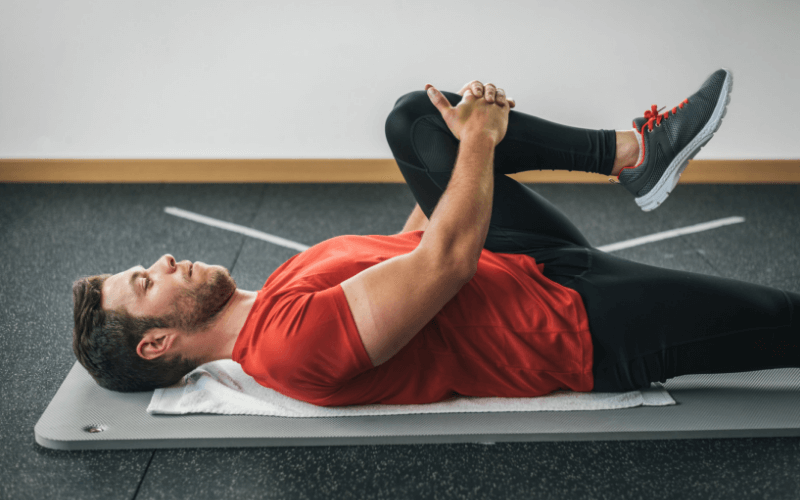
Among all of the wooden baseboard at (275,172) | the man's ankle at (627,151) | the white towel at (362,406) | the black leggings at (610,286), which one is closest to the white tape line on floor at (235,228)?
the wooden baseboard at (275,172)

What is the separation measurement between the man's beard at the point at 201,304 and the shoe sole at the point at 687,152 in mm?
1061

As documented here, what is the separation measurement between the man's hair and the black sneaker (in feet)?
3.90

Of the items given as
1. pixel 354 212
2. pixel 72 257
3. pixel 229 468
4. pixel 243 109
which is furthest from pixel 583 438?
pixel 243 109

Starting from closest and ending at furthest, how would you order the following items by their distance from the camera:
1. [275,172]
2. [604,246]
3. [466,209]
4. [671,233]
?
1. [466,209]
2. [604,246]
3. [671,233]
4. [275,172]

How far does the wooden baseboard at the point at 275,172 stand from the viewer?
10.8 ft

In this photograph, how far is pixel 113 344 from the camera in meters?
1.49

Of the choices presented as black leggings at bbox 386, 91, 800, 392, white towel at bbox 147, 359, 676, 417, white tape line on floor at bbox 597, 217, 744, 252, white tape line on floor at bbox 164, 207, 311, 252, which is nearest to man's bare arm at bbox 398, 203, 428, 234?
black leggings at bbox 386, 91, 800, 392

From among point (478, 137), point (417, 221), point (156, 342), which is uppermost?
point (478, 137)

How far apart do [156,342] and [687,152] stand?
1.34 m

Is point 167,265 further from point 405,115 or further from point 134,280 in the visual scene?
point 405,115

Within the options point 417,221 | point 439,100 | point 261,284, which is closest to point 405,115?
point 439,100

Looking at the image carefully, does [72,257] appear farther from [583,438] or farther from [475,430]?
[583,438]

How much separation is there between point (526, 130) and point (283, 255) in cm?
132

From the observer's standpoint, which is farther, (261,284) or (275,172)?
(275,172)
